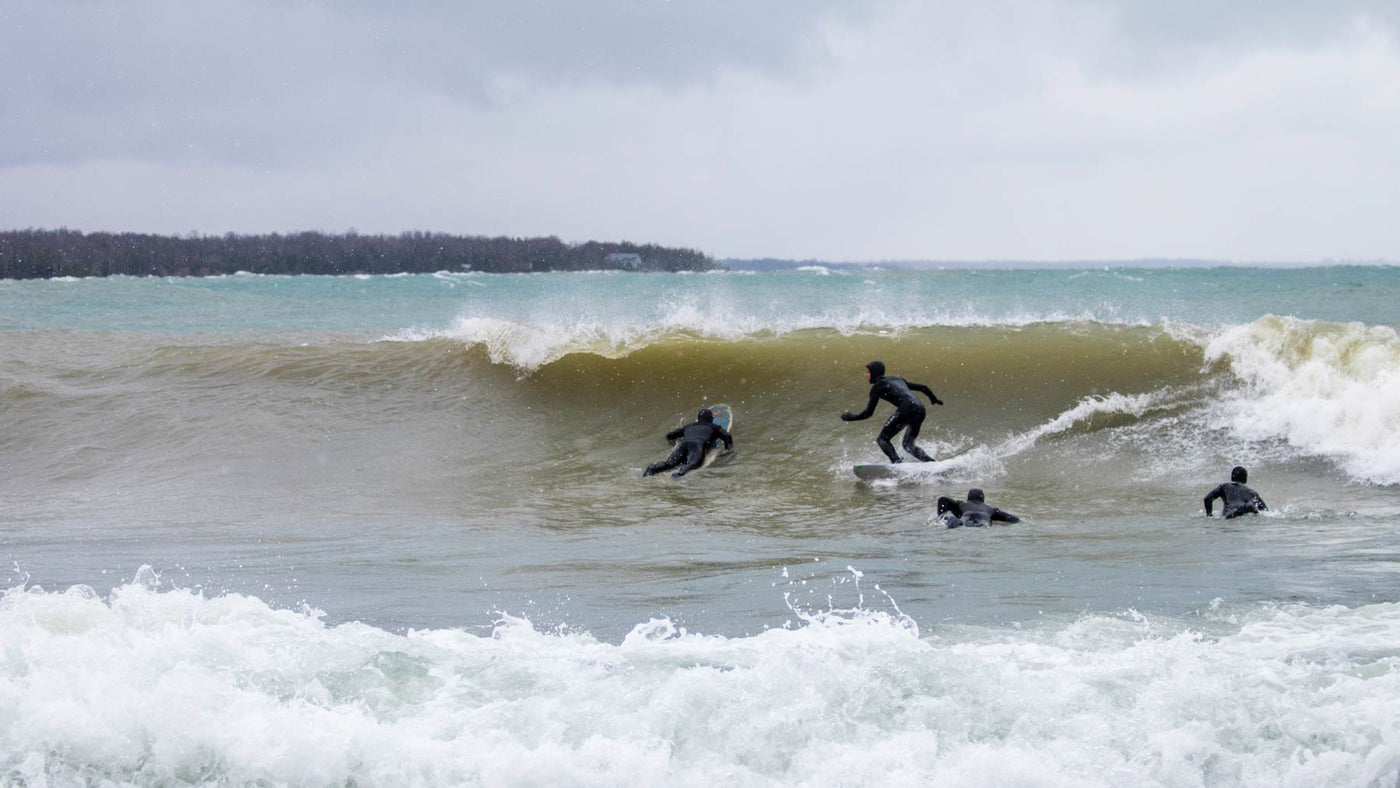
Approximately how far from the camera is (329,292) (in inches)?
2280

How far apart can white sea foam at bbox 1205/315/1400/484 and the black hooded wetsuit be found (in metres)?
2.48

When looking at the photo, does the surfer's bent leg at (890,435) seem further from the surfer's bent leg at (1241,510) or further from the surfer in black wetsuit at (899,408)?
the surfer's bent leg at (1241,510)

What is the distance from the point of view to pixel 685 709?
471 centimetres

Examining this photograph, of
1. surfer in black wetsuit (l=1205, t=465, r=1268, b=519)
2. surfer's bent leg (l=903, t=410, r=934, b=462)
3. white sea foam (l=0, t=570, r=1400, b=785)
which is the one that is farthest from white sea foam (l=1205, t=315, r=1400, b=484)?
white sea foam (l=0, t=570, r=1400, b=785)

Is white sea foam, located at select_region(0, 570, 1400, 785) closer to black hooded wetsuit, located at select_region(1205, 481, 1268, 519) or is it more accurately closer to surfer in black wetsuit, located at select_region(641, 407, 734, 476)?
black hooded wetsuit, located at select_region(1205, 481, 1268, 519)

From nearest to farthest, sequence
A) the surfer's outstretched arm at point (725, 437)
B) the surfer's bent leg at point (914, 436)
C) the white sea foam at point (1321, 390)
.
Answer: the white sea foam at point (1321, 390)
the surfer's bent leg at point (914, 436)
the surfer's outstretched arm at point (725, 437)

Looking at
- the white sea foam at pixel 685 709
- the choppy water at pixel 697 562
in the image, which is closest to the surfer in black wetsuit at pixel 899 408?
the choppy water at pixel 697 562

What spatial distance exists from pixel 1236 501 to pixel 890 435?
4.09m

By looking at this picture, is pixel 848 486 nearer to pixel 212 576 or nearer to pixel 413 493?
pixel 413 493

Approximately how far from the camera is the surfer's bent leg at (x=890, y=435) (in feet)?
42.4

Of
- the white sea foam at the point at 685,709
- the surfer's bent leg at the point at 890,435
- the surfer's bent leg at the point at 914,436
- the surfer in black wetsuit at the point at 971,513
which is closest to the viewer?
the white sea foam at the point at 685,709

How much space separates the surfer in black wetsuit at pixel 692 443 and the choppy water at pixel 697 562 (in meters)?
0.34

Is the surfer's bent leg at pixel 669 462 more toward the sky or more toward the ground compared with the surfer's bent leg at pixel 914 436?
more toward the ground

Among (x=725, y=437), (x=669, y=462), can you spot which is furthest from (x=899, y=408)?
(x=669, y=462)
